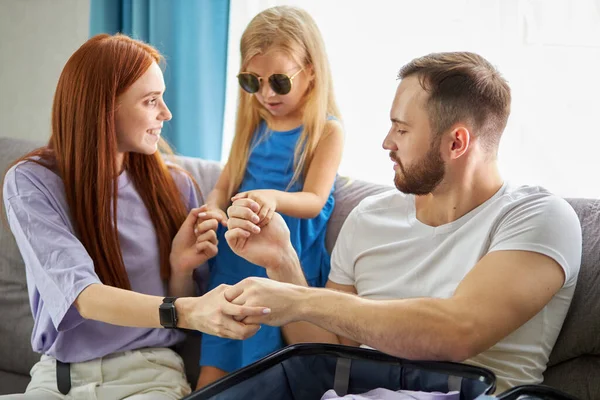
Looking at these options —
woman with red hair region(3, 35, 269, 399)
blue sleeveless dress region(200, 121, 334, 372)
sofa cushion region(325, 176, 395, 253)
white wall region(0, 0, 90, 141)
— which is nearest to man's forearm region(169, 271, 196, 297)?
woman with red hair region(3, 35, 269, 399)

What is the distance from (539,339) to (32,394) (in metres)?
1.19

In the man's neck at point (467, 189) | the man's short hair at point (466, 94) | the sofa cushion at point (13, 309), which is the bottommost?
the sofa cushion at point (13, 309)

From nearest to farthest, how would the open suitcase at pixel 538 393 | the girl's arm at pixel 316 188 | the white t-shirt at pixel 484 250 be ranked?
the open suitcase at pixel 538 393, the white t-shirt at pixel 484 250, the girl's arm at pixel 316 188

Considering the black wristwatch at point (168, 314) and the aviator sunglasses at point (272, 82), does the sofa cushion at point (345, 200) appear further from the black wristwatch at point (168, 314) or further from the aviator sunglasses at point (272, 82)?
the black wristwatch at point (168, 314)

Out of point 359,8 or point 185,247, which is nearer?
point 185,247

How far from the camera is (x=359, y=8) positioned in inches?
106

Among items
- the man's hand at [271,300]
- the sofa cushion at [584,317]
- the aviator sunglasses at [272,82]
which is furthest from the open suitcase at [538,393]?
the aviator sunglasses at [272,82]

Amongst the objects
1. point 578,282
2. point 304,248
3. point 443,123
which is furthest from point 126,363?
point 578,282

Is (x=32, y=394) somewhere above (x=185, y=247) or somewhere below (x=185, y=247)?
below

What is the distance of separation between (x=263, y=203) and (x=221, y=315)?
0.36 metres

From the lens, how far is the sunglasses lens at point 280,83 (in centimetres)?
209

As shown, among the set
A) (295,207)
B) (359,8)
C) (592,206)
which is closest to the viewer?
(592,206)

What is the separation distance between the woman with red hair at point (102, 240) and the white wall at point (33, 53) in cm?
165

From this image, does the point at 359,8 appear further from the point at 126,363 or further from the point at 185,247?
the point at 126,363
